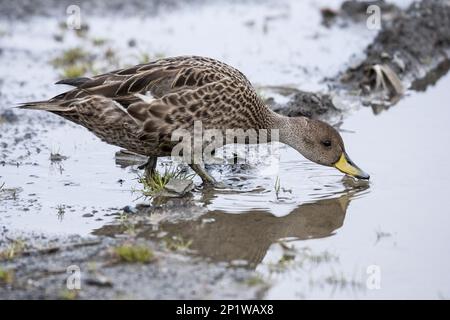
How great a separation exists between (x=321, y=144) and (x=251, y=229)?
146cm

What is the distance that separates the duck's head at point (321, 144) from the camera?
7.83 metres

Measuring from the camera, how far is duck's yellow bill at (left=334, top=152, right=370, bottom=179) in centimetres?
773

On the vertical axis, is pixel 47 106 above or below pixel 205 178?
above

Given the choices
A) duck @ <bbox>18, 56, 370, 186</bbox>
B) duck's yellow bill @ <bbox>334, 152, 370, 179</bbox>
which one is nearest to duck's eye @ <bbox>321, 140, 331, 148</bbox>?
duck's yellow bill @ <bbox>334, 152, 370, 179</bbox>

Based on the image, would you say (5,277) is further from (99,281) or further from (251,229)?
(251,229)

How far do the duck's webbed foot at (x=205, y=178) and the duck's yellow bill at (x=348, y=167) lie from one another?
1.07m

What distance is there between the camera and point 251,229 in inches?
268

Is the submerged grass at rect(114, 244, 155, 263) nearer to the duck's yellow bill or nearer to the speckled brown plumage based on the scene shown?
the speckled brown plumage

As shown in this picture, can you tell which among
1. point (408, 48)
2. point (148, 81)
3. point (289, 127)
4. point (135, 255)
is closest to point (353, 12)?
point (408, 48)

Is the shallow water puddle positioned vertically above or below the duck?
below
